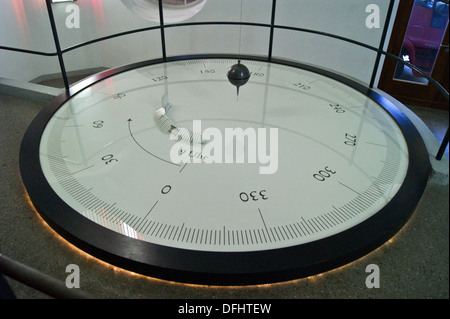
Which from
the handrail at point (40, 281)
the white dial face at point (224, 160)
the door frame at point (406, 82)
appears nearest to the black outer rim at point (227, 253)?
the white dial face at point (224, 160)

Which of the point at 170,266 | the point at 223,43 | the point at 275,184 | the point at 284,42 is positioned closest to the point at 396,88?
the point at 284,42

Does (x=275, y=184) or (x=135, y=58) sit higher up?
(x=275, y=184)

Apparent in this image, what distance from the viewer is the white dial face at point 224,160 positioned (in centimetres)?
172

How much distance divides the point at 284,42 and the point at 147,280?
15.6 ft

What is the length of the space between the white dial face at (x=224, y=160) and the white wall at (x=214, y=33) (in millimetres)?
2503

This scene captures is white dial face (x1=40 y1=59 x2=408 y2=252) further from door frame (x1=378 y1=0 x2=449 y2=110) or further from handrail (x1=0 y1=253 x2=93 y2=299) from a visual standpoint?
door frame (x1=378 y1=0 x2=449 y2=110)

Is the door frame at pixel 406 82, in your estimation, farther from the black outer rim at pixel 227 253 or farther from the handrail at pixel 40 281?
the handrail at pixel 40 281

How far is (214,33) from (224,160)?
13.7ft

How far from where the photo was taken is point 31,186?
192 centimetres

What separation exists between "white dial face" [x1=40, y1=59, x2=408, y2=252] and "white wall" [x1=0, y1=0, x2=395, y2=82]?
2.50 m

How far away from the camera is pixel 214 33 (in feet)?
19.0

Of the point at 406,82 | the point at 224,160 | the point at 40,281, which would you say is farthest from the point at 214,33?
the point at 40,281

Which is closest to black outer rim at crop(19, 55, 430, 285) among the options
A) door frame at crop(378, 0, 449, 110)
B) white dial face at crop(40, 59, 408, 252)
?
white dial face at crop(40, 59, 408, 252)
